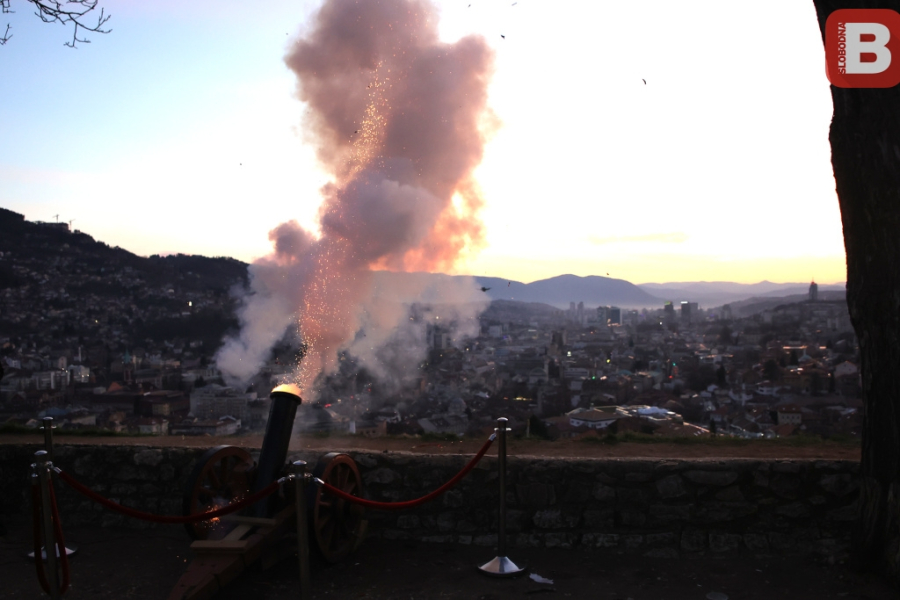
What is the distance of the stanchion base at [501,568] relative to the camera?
4773 millimetres

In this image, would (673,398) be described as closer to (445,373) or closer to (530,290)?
(445,373)

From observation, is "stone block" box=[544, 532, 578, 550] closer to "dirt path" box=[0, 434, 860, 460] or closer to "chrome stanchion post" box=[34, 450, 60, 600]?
"dirt path" box=[0, 434, 860, 460]

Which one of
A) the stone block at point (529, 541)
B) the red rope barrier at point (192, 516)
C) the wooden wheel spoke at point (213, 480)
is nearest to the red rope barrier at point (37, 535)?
the red rope barrier at point (192, 516)

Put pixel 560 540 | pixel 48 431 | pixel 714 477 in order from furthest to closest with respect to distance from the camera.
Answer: pixel 48 431 → pixel 560 540 → pixel 714 477

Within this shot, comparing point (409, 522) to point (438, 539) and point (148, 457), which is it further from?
point (148, 457)

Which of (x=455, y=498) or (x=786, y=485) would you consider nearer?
(x=786, y=485)

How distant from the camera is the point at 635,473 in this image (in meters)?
5.40

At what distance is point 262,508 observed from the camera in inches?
186

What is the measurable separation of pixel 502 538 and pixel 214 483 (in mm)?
2235

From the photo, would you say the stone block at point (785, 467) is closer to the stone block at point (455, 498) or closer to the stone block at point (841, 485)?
the stone block at point (841, 485)

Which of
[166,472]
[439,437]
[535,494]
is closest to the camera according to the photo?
[535,494]

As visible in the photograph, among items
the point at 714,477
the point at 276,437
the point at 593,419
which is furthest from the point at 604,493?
the point at 593,419

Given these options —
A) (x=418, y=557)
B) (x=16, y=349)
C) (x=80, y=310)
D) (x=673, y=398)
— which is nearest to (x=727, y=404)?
(x=673, y=398)

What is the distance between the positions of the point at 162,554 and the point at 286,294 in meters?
4.50
